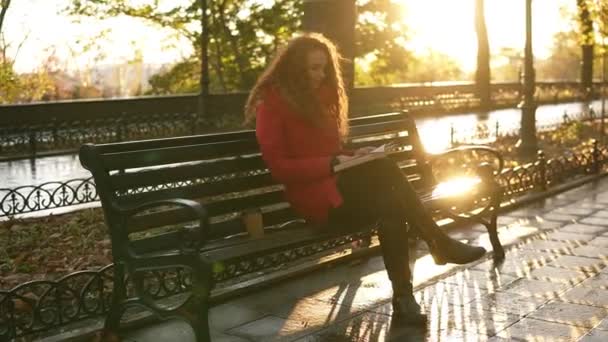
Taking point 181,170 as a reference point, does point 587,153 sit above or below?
below

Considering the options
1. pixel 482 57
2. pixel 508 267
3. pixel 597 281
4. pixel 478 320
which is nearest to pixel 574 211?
pixel 508 267

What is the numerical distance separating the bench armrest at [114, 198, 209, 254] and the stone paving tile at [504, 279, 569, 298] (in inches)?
89.0

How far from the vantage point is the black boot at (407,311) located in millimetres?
4484

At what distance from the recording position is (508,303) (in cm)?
489

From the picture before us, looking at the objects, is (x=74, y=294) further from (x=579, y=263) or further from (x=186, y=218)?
(x=579, y=263)

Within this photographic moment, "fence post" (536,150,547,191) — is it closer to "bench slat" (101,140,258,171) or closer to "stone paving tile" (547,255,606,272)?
"stone paving tile" (547,255,606,272)

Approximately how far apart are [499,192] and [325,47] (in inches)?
91.2

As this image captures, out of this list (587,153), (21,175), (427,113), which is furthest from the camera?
(427,113)

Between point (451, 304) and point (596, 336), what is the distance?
0.92 meters

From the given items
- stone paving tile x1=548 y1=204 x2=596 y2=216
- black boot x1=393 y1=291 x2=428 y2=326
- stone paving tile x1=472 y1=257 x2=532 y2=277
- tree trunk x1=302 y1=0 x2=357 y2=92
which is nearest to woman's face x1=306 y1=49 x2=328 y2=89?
black boot x1=393 y1=291 x2=428 y2=326

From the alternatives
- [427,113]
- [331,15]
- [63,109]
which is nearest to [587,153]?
[331,15]

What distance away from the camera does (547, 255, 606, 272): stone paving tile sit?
5.75 metres

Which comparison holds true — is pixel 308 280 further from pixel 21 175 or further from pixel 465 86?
pixel 465 86

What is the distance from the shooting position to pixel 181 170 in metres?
4.55
